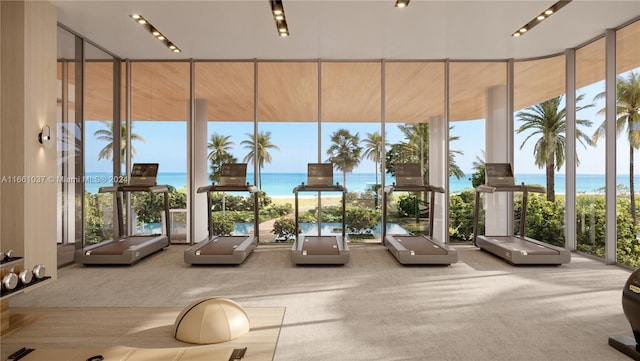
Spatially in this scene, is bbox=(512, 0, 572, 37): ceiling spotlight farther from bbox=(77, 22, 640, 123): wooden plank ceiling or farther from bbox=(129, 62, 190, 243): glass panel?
bbox=(129, 62, 190, 243): glass panel

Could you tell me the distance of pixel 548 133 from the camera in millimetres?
7305

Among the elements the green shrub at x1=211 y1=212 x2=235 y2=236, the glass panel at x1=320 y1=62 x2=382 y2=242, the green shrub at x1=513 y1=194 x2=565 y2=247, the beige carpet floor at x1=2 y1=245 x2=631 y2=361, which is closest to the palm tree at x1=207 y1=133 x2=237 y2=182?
the green shrub at x1=211 y1=212 x2=235 y2=236

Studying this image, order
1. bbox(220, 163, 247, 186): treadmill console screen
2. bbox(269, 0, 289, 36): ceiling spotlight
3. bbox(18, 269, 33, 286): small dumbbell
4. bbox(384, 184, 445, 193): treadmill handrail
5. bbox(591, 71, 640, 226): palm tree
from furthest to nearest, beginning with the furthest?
bbox(220, 163, 247, 186): treadmill console screen < bbox(384, 184, 445, 193): treadmill handrail < bbox(591, 71, 640, 226): palm tree < bbox(269, 0, 289, 36): ceiling spotlight < bbox(18, 269, 33, 286): small dumbbell

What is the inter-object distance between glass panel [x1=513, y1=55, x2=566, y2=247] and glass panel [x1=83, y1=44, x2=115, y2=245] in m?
7.63

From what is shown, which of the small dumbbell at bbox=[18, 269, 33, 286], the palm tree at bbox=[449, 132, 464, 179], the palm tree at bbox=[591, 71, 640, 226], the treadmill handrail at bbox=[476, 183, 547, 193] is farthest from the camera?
the palm tree at bbox=[449, 132, 464, 179]

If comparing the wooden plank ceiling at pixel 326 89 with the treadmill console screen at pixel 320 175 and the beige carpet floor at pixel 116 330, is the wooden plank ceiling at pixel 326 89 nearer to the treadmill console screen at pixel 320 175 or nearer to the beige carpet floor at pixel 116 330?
the treadmill console screen at pixel 320 175

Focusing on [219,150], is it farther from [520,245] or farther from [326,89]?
[520,245]

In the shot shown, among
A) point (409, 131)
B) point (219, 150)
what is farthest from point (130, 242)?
point (409, 131)

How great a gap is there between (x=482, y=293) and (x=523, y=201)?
3.31 meters

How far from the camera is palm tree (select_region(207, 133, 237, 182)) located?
779 cm

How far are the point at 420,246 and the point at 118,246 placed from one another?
4.75m

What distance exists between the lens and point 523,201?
23.3 feet

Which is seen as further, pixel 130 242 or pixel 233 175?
pixel 233 175

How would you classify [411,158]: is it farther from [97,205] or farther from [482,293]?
[97,205]
